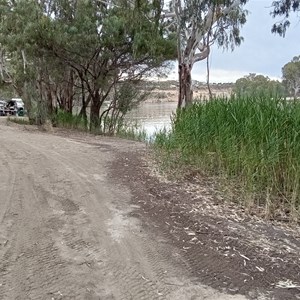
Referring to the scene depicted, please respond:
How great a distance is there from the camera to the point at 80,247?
143 inches

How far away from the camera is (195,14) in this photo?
1107 cm

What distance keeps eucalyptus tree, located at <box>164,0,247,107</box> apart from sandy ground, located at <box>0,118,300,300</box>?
21.8 feet

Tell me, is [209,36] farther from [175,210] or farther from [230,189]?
[175,210]

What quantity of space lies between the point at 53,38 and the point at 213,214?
1110cm

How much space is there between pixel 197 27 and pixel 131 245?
9.83m

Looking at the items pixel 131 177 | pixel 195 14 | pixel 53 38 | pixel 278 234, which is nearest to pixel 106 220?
pixel 278 234

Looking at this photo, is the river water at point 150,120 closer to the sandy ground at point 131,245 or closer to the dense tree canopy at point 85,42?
the dense tree canopy at point 85,42

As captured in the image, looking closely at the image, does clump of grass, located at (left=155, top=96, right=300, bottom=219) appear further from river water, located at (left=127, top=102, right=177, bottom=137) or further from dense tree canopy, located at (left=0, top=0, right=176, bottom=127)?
dense tree canopy, located at (left=0, top=0, right=176, bottom=127)

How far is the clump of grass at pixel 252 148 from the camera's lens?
17.0ft

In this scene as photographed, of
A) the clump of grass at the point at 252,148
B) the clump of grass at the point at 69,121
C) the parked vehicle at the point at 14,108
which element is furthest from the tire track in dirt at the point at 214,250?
the parked vehicle at the point at 14,108

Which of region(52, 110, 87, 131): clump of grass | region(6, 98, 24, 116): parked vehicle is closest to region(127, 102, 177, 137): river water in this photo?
region(52, 110, 87, 131): clump of grass

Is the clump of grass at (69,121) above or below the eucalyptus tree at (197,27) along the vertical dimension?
below

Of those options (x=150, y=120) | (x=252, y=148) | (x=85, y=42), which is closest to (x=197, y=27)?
(x=85, y=42)

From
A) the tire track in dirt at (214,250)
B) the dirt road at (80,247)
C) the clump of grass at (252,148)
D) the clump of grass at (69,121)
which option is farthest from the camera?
the clump of grass at (69,121)
